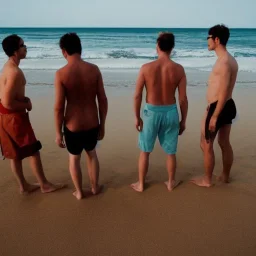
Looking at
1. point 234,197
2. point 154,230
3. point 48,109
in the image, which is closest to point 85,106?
point 154,230

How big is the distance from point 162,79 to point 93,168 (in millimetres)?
1191

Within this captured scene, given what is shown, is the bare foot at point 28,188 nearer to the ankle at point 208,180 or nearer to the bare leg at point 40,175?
the bare leg at point 40,175

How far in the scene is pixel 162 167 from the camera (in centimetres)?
390

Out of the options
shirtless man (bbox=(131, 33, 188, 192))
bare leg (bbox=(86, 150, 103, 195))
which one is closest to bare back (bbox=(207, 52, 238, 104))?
shirtless man (bbox=(131, 33, 188, 192))

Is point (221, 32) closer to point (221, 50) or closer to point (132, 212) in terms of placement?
point (221, 50)

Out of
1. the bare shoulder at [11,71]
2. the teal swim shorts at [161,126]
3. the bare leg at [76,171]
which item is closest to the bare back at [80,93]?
the bare leg at [76,171]

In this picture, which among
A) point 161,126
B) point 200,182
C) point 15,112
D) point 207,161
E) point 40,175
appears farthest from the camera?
point 200,182

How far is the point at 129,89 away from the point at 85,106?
528cm

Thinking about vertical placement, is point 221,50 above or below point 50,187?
above

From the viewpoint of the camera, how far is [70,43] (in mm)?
2650

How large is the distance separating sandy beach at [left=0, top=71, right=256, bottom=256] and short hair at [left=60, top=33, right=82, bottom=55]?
154 cm

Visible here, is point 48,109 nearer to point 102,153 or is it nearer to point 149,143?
point 102,153

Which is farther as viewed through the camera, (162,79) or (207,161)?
(207,161)

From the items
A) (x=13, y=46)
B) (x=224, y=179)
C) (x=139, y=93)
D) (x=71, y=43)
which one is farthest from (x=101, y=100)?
(x=224, y=179)
